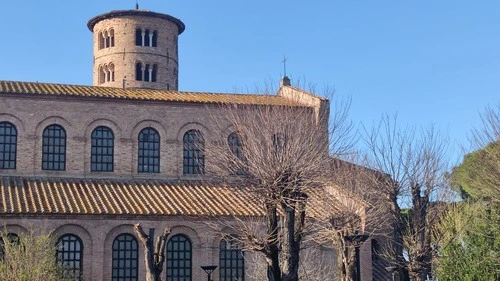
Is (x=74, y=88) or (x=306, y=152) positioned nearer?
(x=306, y=152)

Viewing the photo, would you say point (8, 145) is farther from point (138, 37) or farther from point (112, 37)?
point (112, 37)

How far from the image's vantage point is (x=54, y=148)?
1210 inches

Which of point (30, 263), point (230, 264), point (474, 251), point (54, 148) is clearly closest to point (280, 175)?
point (474, 251)

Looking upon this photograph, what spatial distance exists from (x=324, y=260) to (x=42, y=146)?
13.5 metres

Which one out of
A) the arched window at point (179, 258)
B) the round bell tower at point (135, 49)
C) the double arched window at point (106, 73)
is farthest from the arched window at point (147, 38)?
the arched window at point (179, 258)

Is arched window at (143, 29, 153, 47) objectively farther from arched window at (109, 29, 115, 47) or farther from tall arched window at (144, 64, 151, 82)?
Answer: arched window at (109, 29, 115, 47)

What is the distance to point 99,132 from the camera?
31.6 m

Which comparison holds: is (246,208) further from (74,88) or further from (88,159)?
(74,88)

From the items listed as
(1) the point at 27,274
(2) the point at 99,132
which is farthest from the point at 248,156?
(2) the point at 99,132

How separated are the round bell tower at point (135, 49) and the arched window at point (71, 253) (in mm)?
17795

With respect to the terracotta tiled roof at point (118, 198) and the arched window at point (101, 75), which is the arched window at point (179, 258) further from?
the arched window at point (101, 75)

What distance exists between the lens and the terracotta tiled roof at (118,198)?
89.5 ft

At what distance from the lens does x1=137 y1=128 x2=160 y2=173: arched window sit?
3169 centimetres

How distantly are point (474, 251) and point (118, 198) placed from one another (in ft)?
47.6
